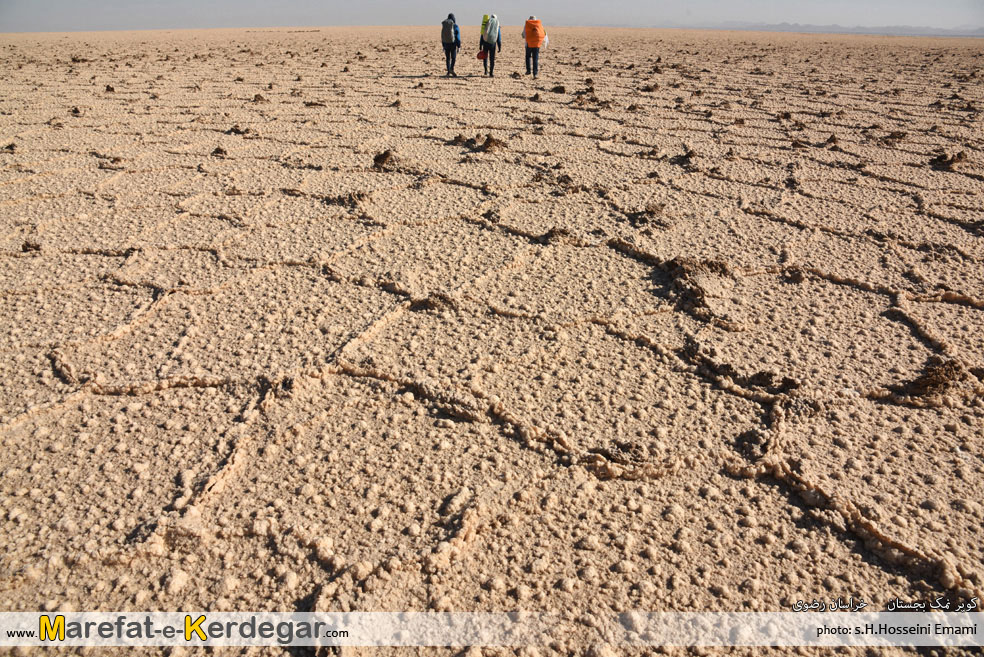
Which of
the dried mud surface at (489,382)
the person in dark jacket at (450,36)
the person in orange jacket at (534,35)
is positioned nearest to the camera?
the dried mud surface at (489,382)

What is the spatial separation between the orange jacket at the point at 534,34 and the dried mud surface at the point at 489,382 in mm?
5112

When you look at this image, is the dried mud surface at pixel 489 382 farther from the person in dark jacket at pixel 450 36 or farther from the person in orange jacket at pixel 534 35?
the person in dark jacket at pixel 450 36

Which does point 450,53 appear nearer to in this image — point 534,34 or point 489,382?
point 534,34

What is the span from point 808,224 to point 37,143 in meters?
5.27

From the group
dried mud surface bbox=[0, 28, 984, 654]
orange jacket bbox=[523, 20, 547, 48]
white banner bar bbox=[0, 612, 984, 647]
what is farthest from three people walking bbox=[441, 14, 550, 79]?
white banner bar bbox=[0, 612, 984, 647]

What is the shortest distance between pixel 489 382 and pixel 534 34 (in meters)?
7.83

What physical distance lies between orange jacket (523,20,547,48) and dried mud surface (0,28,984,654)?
5.11m

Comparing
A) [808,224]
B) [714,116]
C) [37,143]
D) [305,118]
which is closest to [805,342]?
[808,224]

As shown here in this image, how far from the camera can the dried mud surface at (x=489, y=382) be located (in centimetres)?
129

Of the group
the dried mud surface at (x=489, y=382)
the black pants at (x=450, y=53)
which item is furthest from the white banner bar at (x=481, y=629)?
the black pants at (x=450, y=53)

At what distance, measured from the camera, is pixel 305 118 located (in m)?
5.38

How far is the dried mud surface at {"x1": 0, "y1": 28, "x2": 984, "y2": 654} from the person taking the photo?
1294 mm

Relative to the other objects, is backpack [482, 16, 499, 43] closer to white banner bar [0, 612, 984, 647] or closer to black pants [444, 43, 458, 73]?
black pants [444, 43, 458, 73]

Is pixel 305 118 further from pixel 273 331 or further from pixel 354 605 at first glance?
pixel 354 605
